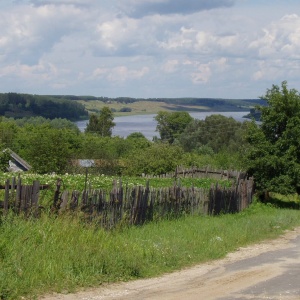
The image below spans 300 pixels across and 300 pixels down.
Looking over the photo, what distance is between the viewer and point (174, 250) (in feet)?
44.1

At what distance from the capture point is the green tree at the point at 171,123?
114 metres

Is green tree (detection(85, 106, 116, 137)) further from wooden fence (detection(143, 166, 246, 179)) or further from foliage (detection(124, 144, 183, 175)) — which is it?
wooden fence (detection(143, 166, 246, 179))

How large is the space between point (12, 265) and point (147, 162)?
123 ft

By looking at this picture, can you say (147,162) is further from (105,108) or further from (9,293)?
(105,108)

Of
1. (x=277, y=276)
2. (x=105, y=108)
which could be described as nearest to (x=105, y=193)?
(x=277, y=276)

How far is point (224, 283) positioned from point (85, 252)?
2.58 meters

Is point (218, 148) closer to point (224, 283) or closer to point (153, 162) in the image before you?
point (153, 162)

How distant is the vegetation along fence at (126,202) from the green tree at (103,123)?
91.5 metres

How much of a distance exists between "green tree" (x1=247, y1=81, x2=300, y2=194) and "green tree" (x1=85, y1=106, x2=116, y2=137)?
83.8 m

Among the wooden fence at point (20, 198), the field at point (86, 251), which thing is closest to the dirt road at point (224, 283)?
the field at point (86, 251)

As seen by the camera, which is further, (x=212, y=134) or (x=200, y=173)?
(x=212, y=134)

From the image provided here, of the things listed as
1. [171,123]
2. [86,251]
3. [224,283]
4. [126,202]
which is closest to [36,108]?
[171,123]

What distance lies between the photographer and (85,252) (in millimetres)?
11359

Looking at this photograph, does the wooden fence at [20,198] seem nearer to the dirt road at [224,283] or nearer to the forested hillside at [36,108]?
the dirt road at [224,283]
